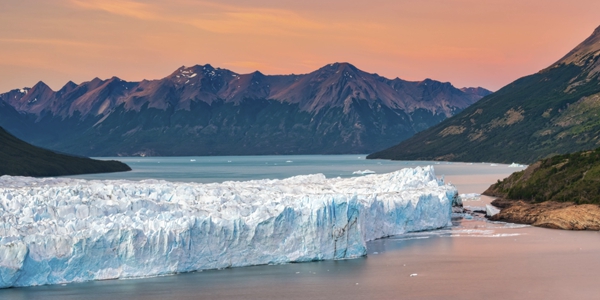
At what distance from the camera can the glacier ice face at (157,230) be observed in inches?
1197

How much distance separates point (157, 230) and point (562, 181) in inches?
1531

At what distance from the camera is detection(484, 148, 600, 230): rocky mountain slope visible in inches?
2013

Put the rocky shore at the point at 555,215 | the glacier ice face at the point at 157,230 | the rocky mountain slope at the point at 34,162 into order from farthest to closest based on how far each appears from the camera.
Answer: the rocky mountain slope at the point at 34,162 < the rocky shore at the point at 555,215 < the glacier ice face at the point at 157,230

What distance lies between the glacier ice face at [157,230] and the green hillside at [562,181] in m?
24.8

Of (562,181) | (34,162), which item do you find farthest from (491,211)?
(34,162)

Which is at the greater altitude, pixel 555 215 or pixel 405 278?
pixel 555 215

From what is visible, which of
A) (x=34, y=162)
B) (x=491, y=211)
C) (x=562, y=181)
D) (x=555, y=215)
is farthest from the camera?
(x=34, y=162)

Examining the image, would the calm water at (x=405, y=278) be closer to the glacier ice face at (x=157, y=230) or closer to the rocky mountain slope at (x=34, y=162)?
the glacier ice face at (x=157, y=230)

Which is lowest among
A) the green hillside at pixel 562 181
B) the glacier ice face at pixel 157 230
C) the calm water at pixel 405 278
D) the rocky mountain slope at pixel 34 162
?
the calm water at pixel 405 278

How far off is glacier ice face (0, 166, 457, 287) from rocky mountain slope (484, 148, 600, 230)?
790 inches

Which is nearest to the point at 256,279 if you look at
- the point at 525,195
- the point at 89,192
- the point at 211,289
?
the point at 211,289

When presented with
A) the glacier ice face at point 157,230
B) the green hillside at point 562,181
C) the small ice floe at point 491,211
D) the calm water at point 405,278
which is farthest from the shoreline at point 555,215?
the glacier ice face at point 157,230

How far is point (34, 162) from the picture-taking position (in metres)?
130

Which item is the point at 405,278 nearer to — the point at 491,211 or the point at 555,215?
the point at 555,215
